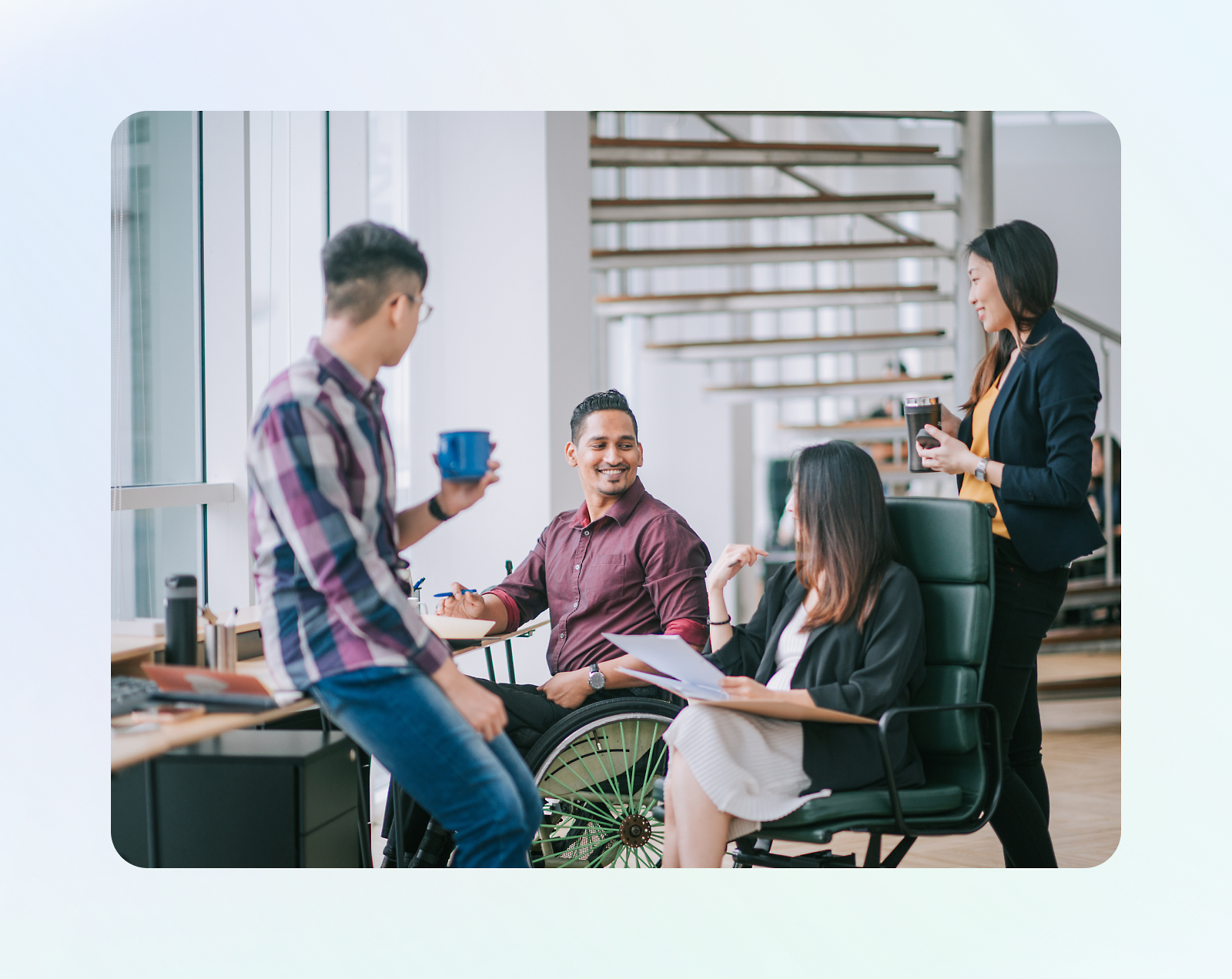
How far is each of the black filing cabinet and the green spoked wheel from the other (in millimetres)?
411

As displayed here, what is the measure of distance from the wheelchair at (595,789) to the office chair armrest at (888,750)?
0.44 metres

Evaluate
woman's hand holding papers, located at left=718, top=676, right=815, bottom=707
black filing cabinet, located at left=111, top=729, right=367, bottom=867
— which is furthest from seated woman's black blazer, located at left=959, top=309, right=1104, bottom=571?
black filing cabinet, located at left=111, top=729, right=367, bottom=867

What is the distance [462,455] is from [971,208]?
289 centimetres

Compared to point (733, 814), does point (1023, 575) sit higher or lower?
higher

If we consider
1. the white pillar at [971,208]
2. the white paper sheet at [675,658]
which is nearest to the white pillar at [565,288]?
the white paper sheet at [675,658]

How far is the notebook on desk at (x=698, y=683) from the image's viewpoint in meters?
2.09

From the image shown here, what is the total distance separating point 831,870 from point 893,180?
701 centimetres

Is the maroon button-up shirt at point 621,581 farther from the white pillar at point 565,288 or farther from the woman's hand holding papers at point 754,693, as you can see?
the white pillar at point 565,288

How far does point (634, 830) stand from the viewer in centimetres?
238

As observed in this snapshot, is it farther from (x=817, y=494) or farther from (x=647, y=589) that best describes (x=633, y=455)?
(x=817, y=494)

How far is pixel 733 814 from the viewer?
2.10 m

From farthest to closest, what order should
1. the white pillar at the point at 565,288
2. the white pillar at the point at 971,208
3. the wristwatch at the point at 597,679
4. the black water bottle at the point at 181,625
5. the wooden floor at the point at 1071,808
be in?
the white pillar at the point at 971,208, the white pillar at the point at 565,288, the wooden floor at the point at 1071,808, the wristwatch at the point at 597,679, the black water bottle at the point at 181,625

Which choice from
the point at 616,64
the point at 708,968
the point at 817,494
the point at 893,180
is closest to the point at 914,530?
the point at 817,494

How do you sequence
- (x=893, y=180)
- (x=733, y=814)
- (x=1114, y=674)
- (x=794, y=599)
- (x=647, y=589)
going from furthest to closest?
(x=893, y=180)
(x=1114, y=674)
(x=647, y=589)
(x=794, y=599)
(x=733, y=814)
